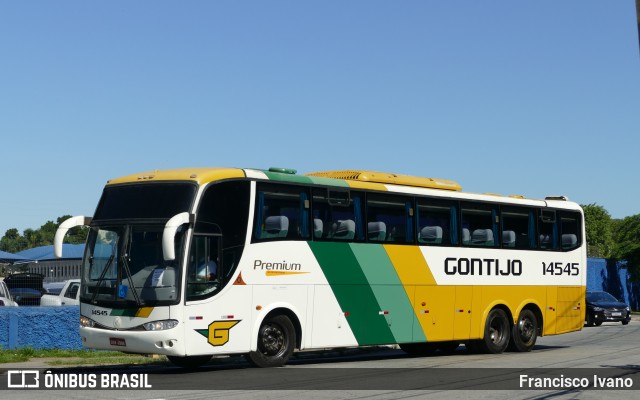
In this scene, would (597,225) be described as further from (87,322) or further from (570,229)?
(87,322)

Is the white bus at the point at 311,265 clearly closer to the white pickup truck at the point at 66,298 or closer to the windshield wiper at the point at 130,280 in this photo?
the windshield wiper at the point at 130,280

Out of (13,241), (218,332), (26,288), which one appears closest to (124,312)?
(218,332)

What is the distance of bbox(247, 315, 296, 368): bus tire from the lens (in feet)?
60.2

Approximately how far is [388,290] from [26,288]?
1609 centimetres

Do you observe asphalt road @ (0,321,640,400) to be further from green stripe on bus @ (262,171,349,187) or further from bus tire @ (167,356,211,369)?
green stripe on bus @ (262,171,349,187)

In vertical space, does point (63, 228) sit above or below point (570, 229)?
below

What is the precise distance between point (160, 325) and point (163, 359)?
5510 mm

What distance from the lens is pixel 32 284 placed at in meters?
33.4

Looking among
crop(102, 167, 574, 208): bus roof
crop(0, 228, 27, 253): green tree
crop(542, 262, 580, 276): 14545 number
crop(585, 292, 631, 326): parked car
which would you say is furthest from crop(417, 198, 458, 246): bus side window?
crop(0, 228, 27, 253): green tree

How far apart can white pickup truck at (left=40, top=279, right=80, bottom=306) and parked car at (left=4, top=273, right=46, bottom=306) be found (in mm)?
263

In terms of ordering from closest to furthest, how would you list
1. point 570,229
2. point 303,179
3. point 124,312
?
point 124,312, point 303,179, point 570,229

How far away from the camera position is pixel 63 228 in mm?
17812

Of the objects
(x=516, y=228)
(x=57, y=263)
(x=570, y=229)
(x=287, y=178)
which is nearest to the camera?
(x=287, y=178)

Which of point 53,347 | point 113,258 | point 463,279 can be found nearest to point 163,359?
point 53,347
